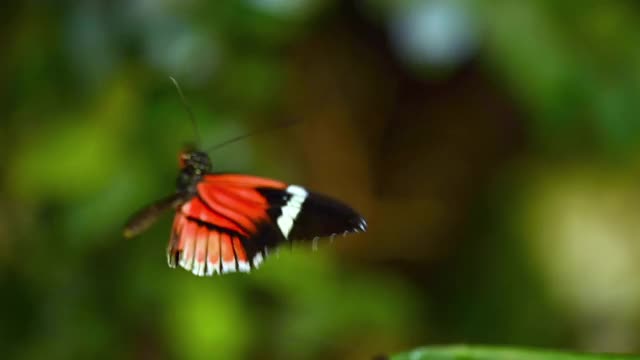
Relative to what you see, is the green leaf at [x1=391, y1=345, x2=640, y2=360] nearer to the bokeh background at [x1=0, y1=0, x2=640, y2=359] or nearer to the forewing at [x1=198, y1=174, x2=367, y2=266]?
the forewing at [x1=198, y1=174, x2=367, y2=266]

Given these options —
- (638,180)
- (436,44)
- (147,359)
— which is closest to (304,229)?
(436,44)

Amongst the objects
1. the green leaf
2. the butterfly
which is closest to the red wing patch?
the butterfly

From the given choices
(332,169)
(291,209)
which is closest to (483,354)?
(291,209)

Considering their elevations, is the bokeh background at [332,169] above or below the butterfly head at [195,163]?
above

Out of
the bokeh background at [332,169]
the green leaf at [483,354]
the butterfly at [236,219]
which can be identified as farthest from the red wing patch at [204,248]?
the bokeh background at [332,169]

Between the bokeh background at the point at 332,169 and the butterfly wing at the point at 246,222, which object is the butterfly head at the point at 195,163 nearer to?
the butterfly wing at the point at 246,222

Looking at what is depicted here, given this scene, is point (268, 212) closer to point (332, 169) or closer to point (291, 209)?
point (291, 209)
